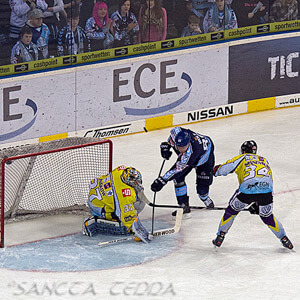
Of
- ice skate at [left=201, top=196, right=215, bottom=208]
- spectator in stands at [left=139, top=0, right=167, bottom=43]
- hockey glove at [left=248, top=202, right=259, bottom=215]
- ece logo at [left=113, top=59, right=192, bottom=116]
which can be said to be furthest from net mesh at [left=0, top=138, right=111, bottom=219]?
spectator in stands at [left=139, top=0, right=167, bottom=43]

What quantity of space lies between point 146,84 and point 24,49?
6.64 feet

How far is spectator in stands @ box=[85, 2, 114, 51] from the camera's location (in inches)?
491

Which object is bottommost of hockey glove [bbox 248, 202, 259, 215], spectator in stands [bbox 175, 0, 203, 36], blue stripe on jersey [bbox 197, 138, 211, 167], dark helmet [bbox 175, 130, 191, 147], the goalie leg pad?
the goalie leg pad

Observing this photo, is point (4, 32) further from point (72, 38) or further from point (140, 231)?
point (140, 231)

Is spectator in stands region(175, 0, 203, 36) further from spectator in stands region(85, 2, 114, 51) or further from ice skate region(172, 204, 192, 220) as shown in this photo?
ice skate region(172, 204, 192, 220)

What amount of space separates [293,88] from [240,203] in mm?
6008

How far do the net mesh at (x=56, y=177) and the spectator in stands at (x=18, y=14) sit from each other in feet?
7.63

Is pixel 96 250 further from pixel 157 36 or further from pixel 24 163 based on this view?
pixel 157 36

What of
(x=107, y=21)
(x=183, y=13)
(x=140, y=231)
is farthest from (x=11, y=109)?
(x=140, y=231)

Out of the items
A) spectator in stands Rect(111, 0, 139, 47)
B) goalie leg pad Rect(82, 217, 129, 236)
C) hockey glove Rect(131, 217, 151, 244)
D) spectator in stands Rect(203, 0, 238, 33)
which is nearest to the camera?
hockey glove Rect(131, 217, 151, 244)

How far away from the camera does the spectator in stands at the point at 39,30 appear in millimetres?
11906

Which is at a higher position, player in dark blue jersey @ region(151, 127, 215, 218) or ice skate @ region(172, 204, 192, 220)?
player in dark blue jersey @ region(151, 127, 215, 218)

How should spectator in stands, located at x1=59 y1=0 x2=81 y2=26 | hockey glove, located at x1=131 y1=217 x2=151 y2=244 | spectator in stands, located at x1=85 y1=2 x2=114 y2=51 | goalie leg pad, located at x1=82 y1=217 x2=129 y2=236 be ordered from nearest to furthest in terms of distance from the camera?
hockey glove, located at x1=131 y1=217 x2=151 y2=244 < goalie leg pad, located at x1=82 y1=217 x2=129 y2=236 < spectator in stands, located at x1=59 y1=0 x2=81 y2=26 < spectator in stands, located at x1=85 y1=2 x2=114 y2=51

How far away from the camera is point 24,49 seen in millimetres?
11984
